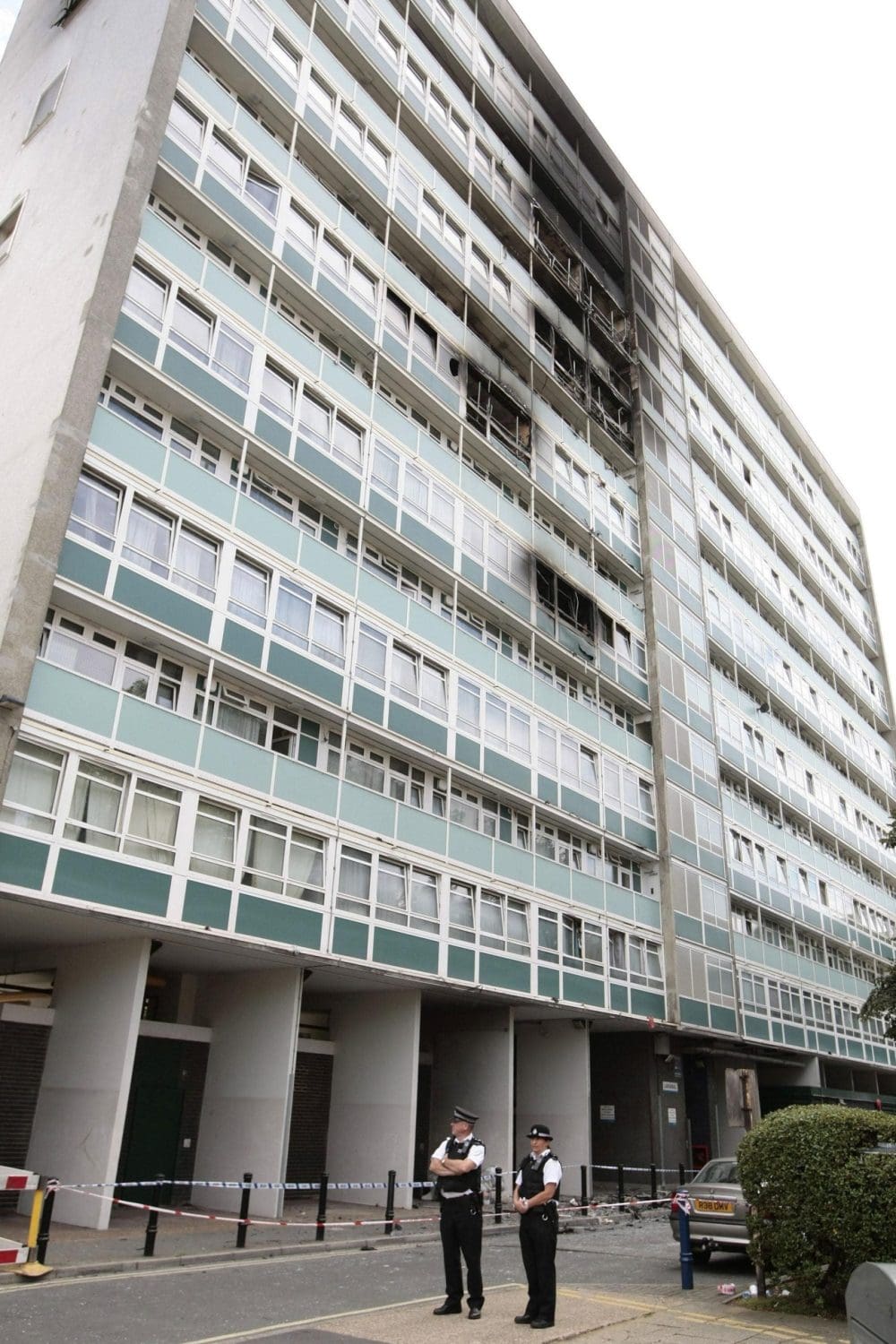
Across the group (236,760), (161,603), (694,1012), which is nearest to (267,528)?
(161,603)

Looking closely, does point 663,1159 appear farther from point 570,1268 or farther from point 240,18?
point 240,18

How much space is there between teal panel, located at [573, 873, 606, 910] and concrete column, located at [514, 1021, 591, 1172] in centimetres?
311

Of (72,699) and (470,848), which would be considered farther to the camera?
(470,848)

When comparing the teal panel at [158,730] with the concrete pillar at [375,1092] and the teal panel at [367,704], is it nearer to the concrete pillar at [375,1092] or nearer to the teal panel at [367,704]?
the teal panel at [367,704]

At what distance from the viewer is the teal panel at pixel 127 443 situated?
16.3 meters

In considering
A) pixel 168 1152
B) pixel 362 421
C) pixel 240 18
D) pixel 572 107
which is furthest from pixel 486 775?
pixel 572 107

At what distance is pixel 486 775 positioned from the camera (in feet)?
75.1

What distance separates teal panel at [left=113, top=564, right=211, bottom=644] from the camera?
16.1 metres

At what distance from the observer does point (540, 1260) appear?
28.1 ft

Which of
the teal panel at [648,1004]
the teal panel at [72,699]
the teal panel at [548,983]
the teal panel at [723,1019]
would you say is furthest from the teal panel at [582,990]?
the teal panel at [72,699]

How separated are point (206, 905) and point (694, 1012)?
16906mm

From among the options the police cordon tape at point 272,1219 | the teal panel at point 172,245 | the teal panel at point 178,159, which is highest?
the teal panel at point 178,159

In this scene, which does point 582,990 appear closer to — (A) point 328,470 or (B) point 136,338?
(A) point 328,470

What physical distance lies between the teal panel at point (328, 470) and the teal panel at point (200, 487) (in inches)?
89.7
